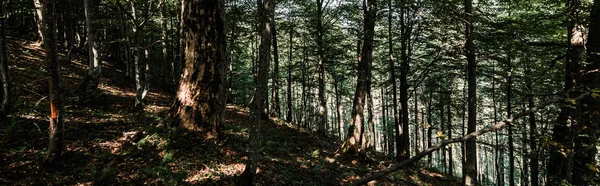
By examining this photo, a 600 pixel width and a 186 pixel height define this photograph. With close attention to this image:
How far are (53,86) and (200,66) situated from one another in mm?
3157

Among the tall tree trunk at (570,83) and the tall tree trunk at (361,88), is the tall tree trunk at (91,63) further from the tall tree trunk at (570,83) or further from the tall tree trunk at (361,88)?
the tall tree trunk at (570,83)

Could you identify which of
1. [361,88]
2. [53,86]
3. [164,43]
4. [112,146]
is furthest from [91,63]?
[164,43]

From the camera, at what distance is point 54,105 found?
5523 mm

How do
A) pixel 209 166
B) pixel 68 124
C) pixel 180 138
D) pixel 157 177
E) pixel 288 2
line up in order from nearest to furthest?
pixel 157 177 → pixel 209 166 → pixel 180 138 → pixel 68 124 → pixel 288 2

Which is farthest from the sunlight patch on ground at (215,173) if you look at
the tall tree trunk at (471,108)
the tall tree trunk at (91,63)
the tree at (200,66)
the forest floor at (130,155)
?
the tall tree trunk at (91,63)

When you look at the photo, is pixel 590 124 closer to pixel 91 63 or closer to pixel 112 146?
pixel 112 146

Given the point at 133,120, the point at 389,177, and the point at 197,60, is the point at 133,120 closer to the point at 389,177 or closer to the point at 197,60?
the point at 197,60

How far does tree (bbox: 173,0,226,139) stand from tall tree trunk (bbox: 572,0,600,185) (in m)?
8.40

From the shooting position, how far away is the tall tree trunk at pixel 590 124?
5145 millimetres

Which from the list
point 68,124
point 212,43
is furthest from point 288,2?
point 68,124

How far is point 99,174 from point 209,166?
2287 millimetres

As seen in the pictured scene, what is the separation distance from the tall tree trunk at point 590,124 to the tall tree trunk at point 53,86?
10431 millimetres

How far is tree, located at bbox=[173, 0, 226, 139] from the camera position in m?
7.54

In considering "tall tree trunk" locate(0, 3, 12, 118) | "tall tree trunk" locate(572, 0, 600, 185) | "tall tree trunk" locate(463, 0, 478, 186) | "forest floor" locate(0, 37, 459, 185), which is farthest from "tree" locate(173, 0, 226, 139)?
"tall tree trunk" locate(572, 0, 600, 185)
